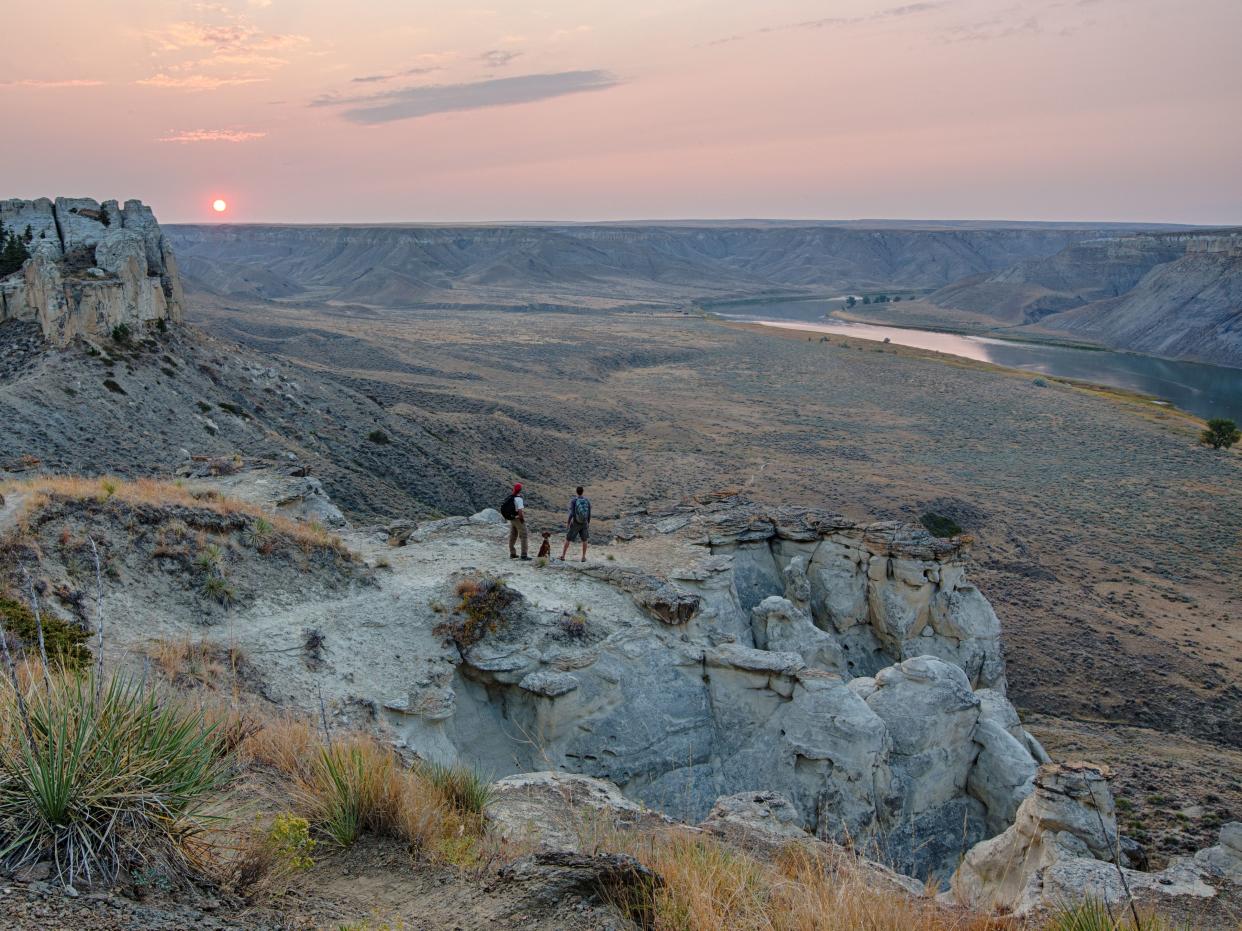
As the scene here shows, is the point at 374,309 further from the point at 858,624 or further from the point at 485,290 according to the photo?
the point at 858,624

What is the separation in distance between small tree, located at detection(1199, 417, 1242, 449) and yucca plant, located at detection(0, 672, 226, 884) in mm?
52606

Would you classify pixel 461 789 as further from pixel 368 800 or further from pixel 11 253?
pixel 11 253

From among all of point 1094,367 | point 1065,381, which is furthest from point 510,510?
point 1094,367

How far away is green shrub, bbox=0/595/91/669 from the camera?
820cm

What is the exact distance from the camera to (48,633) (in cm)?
873

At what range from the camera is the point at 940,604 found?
17094 mm

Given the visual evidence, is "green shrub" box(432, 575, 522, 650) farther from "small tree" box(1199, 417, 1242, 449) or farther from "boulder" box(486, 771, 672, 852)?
"small tree" box(1199, 417, 1242, 449)

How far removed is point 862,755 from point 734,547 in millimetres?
6353

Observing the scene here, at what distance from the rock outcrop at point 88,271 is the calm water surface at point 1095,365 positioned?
215ft

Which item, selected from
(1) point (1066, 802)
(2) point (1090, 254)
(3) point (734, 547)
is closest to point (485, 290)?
(2) point (1090, 254)

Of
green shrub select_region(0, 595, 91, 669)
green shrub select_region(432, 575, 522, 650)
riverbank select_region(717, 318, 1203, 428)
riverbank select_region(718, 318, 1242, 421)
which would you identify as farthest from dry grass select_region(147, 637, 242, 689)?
riverbank select_region(718, 318, 1242, 421)

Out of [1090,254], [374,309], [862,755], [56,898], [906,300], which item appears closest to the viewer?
[56,898]

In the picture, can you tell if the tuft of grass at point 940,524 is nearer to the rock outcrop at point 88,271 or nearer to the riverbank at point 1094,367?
the rock outcrop at point 88,271

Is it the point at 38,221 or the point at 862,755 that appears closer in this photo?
the point at 862,755
